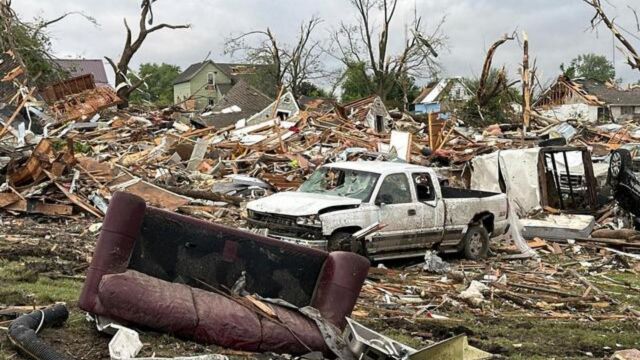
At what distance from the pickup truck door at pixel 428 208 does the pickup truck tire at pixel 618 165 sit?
20.5 feet

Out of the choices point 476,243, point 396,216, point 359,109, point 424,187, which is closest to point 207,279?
point 396,216

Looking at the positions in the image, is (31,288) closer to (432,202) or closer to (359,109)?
(432,202)

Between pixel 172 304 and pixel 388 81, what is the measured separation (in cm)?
5899

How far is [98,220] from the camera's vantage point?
1536 cm

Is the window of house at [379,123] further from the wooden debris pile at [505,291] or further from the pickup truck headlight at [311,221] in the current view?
the pickup truck headlight at [311,221]

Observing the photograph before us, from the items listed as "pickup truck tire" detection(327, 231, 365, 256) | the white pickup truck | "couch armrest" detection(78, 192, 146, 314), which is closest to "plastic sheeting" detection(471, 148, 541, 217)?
the white pickup truck

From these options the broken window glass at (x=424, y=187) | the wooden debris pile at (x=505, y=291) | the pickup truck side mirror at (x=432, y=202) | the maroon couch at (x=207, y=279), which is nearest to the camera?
the maroon couch at (x=207, y=279)

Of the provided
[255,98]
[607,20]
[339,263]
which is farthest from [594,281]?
[255,98]

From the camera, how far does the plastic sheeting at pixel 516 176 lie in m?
19.3

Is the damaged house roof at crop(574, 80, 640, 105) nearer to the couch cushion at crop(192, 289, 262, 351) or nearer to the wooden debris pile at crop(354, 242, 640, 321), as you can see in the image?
the wooden debris pile at crop(354, 242, 640, 321)

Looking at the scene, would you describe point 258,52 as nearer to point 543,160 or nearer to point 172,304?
point 543,160

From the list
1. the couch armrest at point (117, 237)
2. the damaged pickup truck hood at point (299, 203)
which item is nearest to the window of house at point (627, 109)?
the damaged pickup truck hood at point (299, 203)

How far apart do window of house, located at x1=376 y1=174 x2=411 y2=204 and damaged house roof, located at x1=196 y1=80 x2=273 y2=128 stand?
29.5 m

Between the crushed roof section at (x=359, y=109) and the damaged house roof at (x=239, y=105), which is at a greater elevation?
the damaged house roof at (x=239, y=105)
